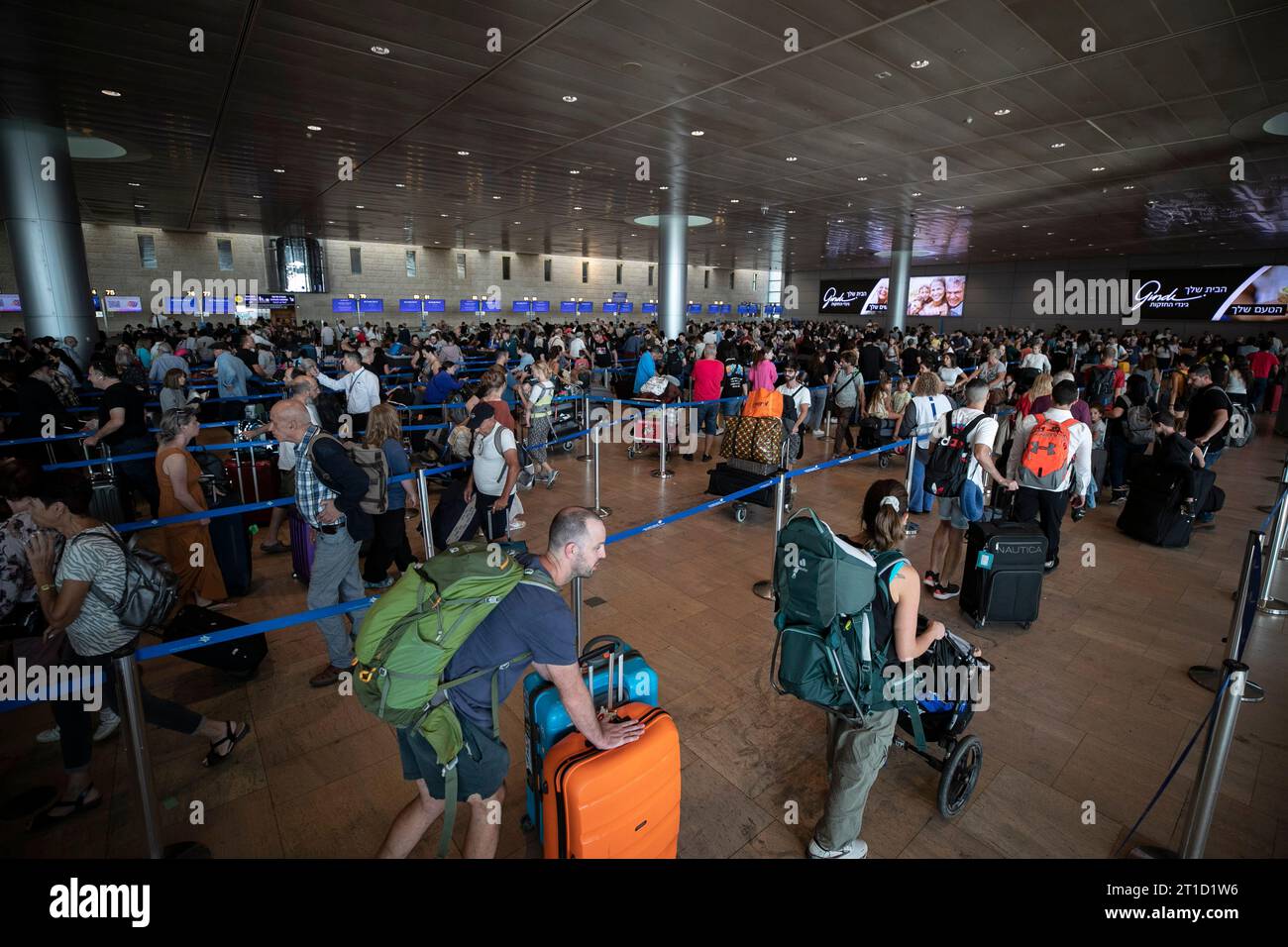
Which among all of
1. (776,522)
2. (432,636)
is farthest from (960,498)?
(432,636)

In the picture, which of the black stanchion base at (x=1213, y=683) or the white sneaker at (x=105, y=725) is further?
the black stanchion base at (x=1213, y=683)

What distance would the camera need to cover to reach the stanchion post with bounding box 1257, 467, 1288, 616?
211 inches

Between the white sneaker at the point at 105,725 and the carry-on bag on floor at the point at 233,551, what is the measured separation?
173 centimetres

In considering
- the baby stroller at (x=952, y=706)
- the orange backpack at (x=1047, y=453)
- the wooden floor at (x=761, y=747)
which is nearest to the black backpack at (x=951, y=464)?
the orange backpack at (x=1047, y=453)

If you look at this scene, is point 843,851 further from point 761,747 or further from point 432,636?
point 432,636

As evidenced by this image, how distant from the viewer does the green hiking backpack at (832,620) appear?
7.85 ft

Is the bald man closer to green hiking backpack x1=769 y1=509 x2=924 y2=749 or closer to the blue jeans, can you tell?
green hiking backpack x1=769 y1=509 x2=924 y2=749

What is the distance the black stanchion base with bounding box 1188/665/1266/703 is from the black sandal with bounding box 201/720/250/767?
20.1ft

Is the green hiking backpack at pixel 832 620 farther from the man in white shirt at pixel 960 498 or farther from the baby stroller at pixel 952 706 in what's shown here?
the man in white shirt at pixel 960 498

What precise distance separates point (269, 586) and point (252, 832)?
10.4 feet

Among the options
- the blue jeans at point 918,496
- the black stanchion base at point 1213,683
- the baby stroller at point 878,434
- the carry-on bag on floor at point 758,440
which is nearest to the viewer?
the black stanchion base at point 1213,683

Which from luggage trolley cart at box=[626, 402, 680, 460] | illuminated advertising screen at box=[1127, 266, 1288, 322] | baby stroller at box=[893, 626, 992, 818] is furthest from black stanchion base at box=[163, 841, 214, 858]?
illuminated advertising screen at box=[1127, 266, 1288, 322]
